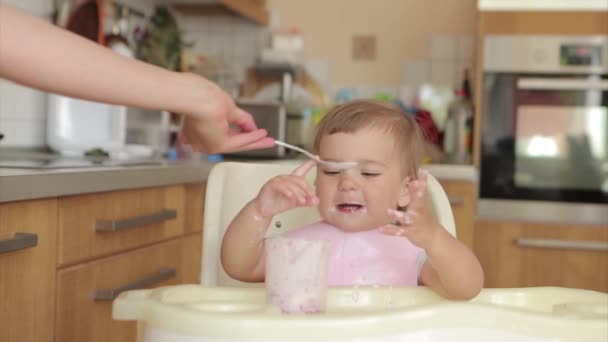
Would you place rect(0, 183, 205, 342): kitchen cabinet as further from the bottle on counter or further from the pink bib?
the bottle on counter

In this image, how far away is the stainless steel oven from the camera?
304 cm

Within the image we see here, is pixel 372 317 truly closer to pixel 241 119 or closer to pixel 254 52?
pixel 241 119

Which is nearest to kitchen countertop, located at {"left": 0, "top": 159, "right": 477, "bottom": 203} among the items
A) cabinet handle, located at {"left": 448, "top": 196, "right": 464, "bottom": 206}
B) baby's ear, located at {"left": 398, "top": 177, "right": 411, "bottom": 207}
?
baby's ear, located at {"left": 398, "top": 177, "right": 411, "bottom": 207}

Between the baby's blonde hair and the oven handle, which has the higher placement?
the oven handle

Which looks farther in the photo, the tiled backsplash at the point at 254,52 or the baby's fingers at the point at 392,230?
the tiled backsplash at the point at 254,52

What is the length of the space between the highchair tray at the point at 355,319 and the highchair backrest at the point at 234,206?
0.48m

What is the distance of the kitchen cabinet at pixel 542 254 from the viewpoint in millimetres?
2945

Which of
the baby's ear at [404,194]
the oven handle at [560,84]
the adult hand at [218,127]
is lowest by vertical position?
the baby's ear at [404,194]

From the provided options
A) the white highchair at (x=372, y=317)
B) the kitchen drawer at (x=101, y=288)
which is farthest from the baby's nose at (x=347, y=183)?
→ the kitchen drawer at (x=101, y=288)

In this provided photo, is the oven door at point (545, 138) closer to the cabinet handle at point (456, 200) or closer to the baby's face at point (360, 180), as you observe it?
the cabinet handle at point (456, 200)

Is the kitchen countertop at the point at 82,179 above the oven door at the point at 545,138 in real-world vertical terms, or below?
below

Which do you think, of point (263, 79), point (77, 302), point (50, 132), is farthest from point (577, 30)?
point (77, 302)

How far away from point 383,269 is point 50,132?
4.75ft

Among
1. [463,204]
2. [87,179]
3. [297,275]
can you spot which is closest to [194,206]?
[87,179]
